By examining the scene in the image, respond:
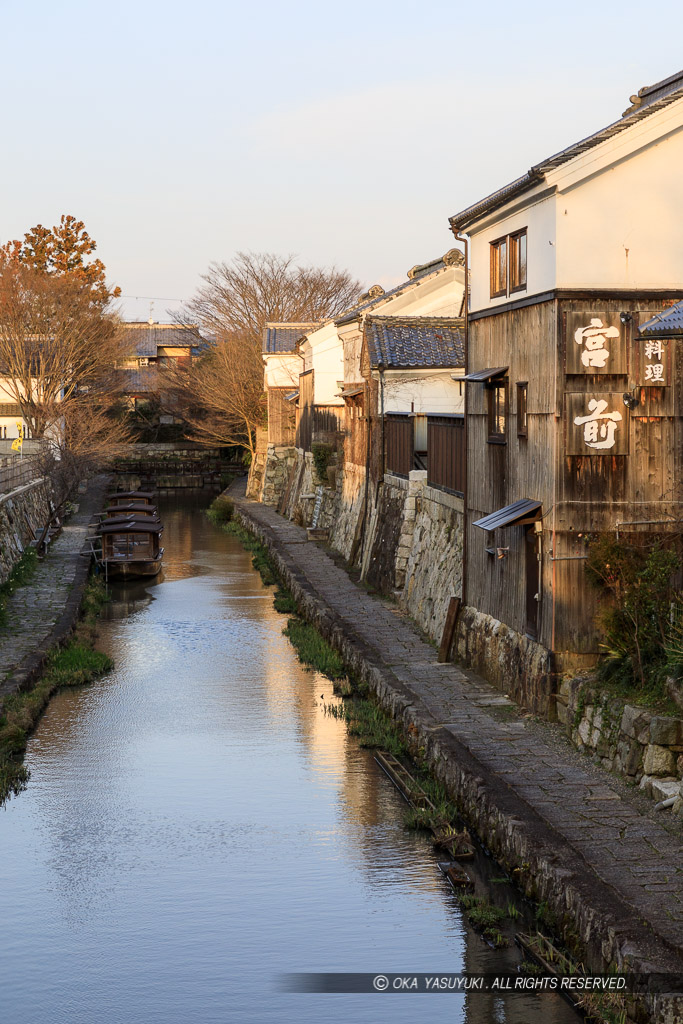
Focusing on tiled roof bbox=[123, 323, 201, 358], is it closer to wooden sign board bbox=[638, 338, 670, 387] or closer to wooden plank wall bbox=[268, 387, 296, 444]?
wooden plank wall bbox=[268, 387, 296, 444]

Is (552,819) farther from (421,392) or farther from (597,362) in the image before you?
(421,392)

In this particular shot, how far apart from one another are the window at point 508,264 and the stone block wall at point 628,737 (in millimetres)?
5134

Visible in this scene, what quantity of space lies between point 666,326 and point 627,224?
2621 mm

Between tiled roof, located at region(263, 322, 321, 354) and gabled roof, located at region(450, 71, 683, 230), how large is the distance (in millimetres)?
38023

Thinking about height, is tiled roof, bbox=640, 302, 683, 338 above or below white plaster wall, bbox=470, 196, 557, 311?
below

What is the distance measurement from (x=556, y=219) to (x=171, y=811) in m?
8.06

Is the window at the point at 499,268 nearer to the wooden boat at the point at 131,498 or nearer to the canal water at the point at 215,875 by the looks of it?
the canal water at the point at 215,875

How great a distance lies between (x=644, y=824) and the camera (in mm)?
9820

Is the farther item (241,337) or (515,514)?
(241,337)

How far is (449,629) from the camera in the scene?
16.9 meters

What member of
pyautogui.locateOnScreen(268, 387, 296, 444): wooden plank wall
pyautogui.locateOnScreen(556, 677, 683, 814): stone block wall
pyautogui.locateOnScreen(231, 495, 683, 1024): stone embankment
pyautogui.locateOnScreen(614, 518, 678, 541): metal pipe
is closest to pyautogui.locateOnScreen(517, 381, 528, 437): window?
pyautogui.locateOnScreen(614, 518, 678, 541): metal pipe

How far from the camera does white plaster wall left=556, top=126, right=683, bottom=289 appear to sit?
12.7 metres

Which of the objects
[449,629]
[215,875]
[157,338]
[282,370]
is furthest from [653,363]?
[157,338]

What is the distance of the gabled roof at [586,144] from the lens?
12.4m
